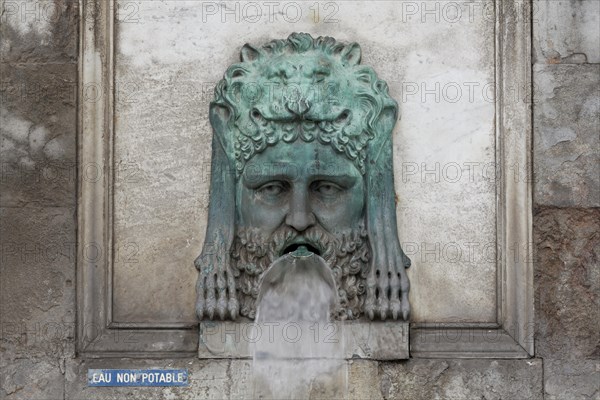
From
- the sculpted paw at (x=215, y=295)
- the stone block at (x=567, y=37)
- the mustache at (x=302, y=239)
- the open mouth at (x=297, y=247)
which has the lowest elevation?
the sculpted paw at (x=215, y=295)

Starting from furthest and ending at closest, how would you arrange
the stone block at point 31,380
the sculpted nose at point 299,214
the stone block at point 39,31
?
the stone block at point 39,31 → the stone block at point 31,380 → the sculpted nose at point 299,214

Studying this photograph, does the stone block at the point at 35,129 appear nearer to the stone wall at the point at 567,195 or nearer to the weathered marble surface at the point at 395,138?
the weathered marble surface at the point at 395,138

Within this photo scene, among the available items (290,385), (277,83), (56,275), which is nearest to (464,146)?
(277,83)

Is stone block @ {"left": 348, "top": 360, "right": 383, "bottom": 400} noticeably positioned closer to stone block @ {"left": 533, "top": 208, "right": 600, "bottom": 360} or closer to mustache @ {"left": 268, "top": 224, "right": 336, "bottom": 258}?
mustache @ {"left": 268, "top": 224, "right": 336, "bottom": 258}

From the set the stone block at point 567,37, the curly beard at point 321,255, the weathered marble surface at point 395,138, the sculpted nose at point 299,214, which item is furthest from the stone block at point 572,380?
the stone block at point 567,37

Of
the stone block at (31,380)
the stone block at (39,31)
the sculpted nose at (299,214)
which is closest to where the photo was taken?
the sculpted nose at (299,214)

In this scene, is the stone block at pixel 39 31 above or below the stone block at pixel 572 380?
above

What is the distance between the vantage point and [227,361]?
600cm

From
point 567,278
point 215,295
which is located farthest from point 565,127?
point 215,295

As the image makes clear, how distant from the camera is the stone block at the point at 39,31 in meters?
6.13

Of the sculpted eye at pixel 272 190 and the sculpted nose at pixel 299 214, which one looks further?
the sculpted eye at pixel 272 190

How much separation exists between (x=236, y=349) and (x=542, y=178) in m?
1.48

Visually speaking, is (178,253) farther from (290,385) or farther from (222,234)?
(290,385)

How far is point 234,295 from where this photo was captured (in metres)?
6.00
